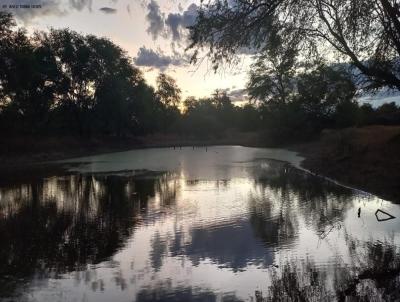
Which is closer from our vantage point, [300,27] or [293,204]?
[300,27]

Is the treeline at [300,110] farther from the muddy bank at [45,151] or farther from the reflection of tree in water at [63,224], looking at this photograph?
the reflection of tree in water at [63,224]

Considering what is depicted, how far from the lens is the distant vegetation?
58.6 meters

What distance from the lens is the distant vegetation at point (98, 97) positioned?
192ft

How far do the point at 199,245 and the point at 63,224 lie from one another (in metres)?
6.68

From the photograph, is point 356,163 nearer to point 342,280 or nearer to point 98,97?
point 342,280

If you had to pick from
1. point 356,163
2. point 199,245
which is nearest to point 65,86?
point 356,163

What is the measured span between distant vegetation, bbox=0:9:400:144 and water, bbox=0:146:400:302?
2541 centimetres

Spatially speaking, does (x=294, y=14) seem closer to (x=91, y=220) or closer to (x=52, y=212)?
(x=91, y=220)

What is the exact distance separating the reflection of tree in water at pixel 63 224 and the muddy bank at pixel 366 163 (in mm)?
11789

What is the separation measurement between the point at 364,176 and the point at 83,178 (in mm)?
20792

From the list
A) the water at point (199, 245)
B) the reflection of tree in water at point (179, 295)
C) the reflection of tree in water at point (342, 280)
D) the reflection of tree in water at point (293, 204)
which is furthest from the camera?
the reflection of tree in water at point (293, 204)

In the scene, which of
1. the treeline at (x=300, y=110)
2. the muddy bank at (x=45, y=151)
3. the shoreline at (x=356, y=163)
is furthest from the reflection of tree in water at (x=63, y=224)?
the treeline at (x=300, y=110)

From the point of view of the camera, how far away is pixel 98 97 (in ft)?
269

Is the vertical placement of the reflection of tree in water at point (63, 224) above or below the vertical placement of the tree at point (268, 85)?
below
